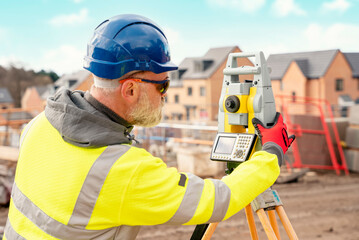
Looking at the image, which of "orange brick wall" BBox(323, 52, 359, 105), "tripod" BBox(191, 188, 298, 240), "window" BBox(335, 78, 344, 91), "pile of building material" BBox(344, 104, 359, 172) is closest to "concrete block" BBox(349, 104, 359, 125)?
"pile of building material" BBox(344, 104, 359, 172)

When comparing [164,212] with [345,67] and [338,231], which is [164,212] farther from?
[345,67]

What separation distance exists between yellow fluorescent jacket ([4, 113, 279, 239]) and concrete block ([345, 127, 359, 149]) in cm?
863

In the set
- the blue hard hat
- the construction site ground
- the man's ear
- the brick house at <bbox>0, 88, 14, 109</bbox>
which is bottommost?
the construction site ground

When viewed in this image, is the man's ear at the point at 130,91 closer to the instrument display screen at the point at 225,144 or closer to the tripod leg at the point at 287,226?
the instrument display screen at the point at 225,144

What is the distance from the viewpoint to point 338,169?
9.23 m

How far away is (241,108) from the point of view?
2.34m

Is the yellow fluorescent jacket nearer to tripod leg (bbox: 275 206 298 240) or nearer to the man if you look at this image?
the man

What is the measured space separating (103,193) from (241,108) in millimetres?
1156

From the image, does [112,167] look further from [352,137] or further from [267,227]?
[352,137]

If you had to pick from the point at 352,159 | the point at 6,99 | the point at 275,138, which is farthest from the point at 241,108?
the point at 6,99

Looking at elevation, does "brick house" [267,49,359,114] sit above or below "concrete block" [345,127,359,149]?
above

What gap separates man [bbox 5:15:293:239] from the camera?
1.43 metres

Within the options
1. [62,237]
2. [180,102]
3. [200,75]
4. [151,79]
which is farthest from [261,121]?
[180,102]

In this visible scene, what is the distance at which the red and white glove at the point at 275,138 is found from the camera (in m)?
1.85
